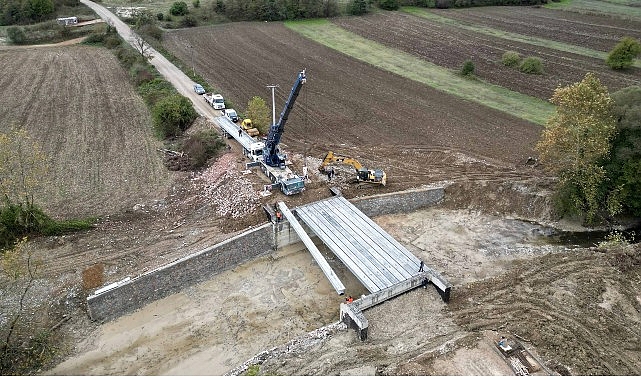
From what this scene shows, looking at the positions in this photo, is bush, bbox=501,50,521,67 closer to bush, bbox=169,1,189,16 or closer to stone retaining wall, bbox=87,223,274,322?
stone retaining wall, bbox=87,223,274,322

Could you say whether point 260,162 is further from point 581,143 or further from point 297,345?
point 581,143

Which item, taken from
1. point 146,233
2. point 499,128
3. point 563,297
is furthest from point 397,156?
point 146,233

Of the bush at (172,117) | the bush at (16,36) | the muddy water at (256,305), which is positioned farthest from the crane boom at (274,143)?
the bush at (16,36)

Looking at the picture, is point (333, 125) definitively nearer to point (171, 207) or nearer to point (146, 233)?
point (171, 207)

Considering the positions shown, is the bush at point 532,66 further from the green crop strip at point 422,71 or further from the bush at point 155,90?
the bush at point 155,90

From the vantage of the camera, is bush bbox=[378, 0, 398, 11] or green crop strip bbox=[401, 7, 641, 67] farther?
bush bbox=[378, 0, 398, 11]

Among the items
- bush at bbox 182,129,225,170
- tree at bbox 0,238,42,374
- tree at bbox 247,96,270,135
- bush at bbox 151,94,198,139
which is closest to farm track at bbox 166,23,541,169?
tree at bbox 247,96,270,135
